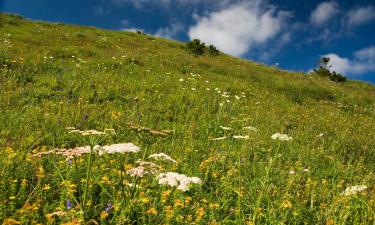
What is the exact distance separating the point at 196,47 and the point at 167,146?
25319mm

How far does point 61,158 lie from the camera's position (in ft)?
20.6

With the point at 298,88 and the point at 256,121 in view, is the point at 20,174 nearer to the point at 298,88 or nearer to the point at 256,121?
the point at 256,121

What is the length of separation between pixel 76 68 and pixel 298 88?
1175 centimetres

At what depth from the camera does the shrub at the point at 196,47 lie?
107 feet

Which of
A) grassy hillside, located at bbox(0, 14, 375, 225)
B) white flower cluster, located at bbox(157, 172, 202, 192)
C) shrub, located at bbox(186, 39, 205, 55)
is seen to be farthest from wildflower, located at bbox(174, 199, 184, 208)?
shrub, located at bbox(186, 39, 205, 55)

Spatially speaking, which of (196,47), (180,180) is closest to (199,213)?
(180,180)

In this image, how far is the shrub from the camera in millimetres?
32562

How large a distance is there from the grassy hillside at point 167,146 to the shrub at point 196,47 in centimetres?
1201

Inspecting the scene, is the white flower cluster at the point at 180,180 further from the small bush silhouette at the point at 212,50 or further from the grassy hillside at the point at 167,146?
the small bush silhouette at the point at 212,50

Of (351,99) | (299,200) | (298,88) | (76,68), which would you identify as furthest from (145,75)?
(351,99)

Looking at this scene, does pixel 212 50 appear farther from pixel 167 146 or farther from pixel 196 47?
pixel 167 146

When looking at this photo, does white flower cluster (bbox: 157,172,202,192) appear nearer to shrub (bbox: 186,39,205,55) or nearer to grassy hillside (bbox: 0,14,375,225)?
grassy hillside (bbox: 0,14,375,225)

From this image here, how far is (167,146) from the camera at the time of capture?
8.09m

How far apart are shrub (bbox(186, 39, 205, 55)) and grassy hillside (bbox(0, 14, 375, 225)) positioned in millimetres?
12011
